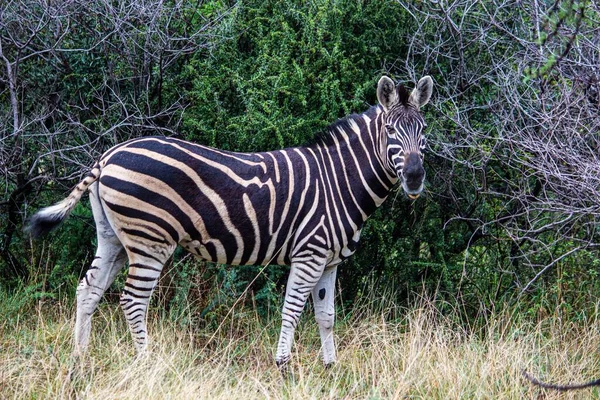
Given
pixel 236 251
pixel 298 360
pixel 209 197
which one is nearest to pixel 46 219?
pixel 209 197

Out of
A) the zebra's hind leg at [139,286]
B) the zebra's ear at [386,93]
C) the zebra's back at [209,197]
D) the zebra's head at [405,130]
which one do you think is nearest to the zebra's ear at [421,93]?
the zebra's head at [405,130]

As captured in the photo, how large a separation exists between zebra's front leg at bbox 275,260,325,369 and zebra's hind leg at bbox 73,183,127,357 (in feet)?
4.82

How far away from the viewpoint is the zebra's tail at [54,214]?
603cm

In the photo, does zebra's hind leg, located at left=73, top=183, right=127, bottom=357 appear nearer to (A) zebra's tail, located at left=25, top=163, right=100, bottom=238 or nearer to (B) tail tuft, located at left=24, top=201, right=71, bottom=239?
(A) zebra's tail, located at left=25, top=163, right=100, bottom=238

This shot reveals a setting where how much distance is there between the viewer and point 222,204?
6203 millimetres

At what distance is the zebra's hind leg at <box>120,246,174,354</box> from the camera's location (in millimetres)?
6090

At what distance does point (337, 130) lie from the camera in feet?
22.0

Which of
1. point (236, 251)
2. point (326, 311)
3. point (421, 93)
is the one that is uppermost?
point (421, 93)

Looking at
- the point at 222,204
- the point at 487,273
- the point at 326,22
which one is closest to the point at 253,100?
the point at 326,22

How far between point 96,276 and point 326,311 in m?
1.97

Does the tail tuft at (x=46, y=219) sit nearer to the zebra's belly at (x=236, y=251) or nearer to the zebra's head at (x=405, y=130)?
the zebra's belly at (x=236, y=251)

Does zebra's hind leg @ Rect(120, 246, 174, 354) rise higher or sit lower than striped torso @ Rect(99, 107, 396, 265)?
lower

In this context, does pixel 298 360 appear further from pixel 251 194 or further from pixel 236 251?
pixel 251 194

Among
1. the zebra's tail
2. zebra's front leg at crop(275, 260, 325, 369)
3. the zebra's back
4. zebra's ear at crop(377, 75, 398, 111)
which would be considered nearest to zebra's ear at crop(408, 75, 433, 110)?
zebra's ear at crop(377, 75, 398, 111)
